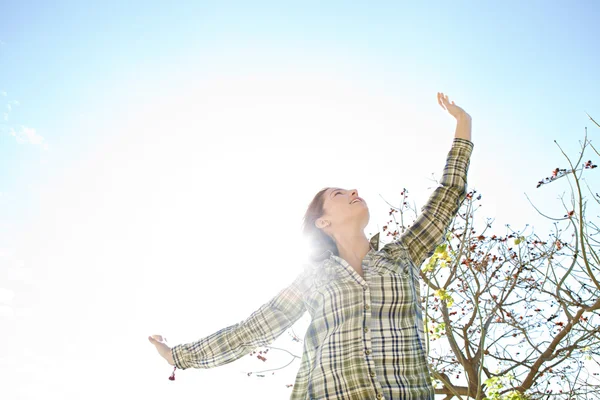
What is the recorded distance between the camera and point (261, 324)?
2287mm

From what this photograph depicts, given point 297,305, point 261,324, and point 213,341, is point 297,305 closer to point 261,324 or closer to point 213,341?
point 261,324

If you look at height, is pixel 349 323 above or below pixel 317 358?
above

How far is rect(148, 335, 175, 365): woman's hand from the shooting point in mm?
2328

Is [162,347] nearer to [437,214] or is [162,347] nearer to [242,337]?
[242,337]

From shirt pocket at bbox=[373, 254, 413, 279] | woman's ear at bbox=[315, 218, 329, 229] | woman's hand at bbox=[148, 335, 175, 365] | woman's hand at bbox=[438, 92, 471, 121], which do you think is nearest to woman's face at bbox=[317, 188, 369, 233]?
woman's ear at bbox=[315, 218, 329, 229]

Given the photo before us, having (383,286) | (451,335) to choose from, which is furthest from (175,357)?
(451,335)

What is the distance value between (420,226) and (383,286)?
503mm

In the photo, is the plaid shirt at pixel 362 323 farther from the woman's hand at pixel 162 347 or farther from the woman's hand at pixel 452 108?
the woman's hand at pixel 452 108

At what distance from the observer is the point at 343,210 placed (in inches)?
99.1

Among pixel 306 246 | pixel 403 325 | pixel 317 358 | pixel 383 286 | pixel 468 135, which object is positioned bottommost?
pixel 317 358

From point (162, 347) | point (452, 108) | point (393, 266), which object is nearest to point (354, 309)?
Result: point (393, 266)

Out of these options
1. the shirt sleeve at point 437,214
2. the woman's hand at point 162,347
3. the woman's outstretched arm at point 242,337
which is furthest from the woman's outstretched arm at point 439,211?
the woman's hand at point 162,347

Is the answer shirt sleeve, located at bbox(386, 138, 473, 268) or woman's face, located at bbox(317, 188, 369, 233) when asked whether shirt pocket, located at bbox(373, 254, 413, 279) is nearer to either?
shirt sleeve, located at bbox(386, 138, 473, 268)

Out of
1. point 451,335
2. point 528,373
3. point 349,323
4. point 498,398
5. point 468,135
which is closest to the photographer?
point 349,323
